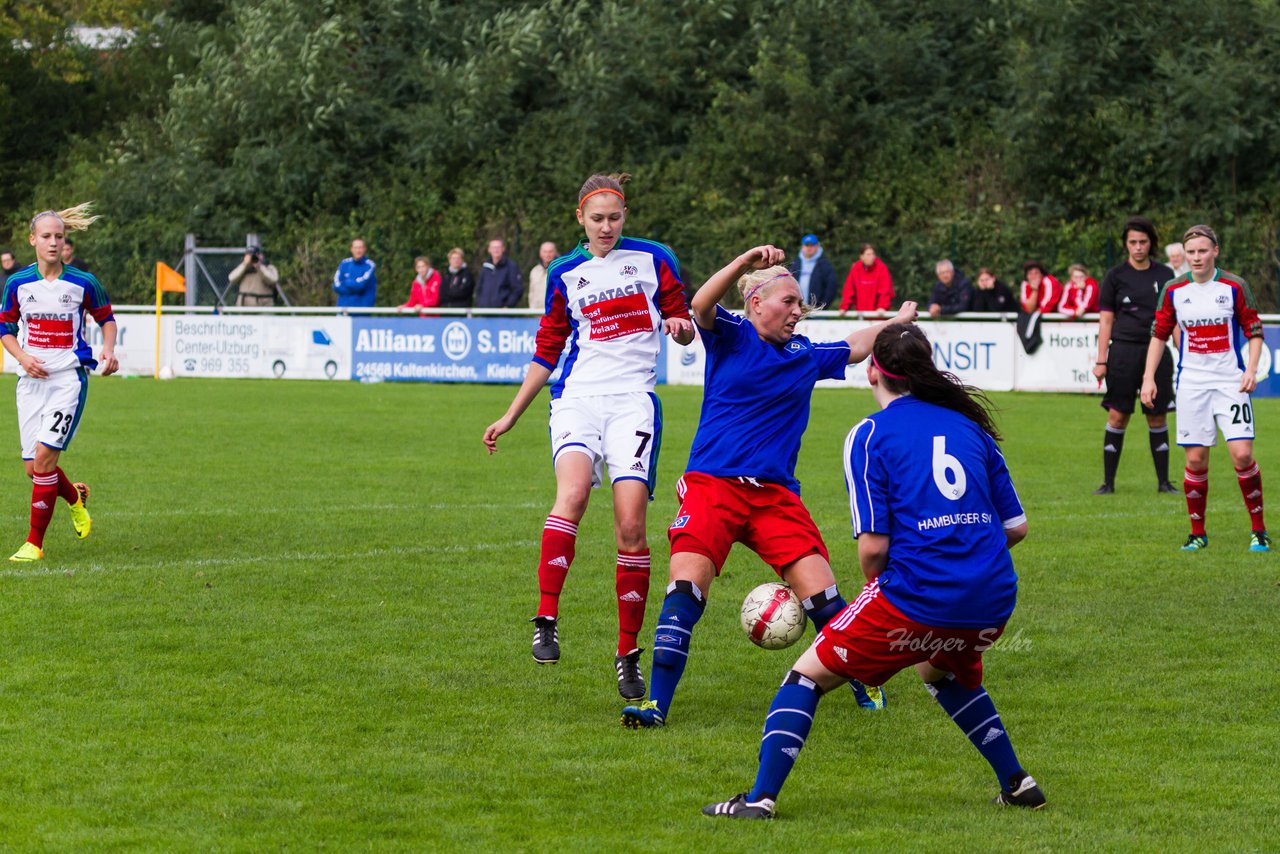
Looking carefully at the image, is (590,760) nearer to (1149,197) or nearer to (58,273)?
(58,273)

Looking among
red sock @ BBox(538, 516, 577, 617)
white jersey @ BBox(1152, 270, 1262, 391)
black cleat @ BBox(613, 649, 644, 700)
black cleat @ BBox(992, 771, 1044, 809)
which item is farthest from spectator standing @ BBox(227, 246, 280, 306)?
black cleat @ BBox(992, 771, 1044, 809)

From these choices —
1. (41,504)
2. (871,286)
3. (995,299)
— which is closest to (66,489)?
(41,504)

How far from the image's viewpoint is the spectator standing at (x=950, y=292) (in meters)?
24.3

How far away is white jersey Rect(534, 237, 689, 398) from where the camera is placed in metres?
7.02

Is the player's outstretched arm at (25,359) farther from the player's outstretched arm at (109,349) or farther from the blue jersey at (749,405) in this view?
the blue jersey at (749,405)

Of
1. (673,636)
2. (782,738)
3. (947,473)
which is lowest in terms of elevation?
(782,738)

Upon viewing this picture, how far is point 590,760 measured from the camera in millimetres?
5684

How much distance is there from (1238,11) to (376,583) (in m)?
25.7

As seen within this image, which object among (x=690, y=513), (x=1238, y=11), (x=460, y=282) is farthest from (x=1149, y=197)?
(x=690, y=513)

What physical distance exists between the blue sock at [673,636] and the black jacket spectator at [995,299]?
19121 millimetres

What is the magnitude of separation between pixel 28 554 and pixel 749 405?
5154 millimetres

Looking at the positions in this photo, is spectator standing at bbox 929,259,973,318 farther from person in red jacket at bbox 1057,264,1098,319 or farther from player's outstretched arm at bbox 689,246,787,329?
player's outstretched arm at bbox 689,246,787,329

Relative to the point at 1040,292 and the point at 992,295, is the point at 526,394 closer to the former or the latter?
the point at 1040,292

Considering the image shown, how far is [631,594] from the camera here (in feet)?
21.9
